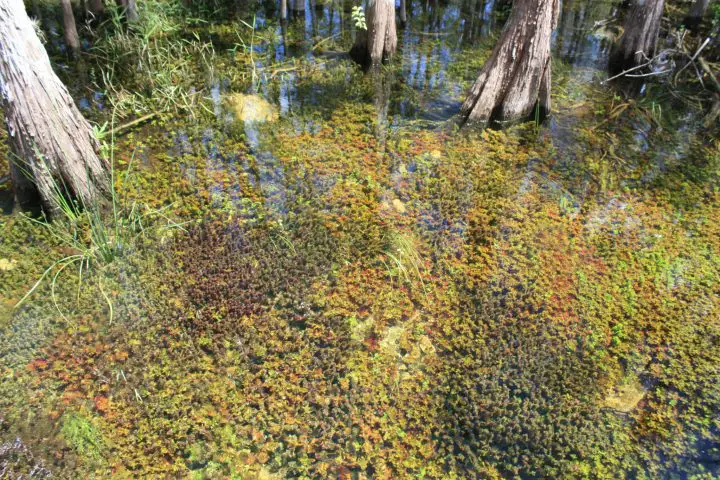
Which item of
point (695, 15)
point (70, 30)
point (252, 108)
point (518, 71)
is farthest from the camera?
point (695, 15)

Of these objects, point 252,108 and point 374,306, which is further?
point 252,108

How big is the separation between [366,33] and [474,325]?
487 cm

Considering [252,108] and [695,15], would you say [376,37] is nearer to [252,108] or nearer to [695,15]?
[252,108]

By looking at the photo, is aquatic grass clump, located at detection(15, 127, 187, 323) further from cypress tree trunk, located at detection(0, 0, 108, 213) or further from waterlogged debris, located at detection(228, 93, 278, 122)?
waterlogged debris, located at detection(228, 93, 278, 122)

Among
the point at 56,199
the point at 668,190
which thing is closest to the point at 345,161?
the point at 56,199

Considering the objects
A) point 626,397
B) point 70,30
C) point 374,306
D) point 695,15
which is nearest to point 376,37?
point 70,30

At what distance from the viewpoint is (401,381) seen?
139 inches

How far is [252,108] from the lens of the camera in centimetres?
616

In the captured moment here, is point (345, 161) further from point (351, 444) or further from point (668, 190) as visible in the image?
point (668, 190)

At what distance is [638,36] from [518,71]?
299 cm

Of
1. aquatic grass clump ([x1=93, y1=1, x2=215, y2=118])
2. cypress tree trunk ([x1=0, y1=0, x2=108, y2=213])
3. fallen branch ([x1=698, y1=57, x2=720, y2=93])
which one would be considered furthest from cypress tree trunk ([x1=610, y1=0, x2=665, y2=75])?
cypress tree trunk ([x1=0, y1=0, x2=108, y2=213])

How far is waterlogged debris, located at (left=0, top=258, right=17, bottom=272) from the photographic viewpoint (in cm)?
400

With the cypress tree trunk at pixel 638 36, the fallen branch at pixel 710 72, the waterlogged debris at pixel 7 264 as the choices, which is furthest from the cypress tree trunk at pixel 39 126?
the fallen branch at pixel 710 72

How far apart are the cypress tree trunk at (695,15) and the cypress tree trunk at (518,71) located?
481 cm
